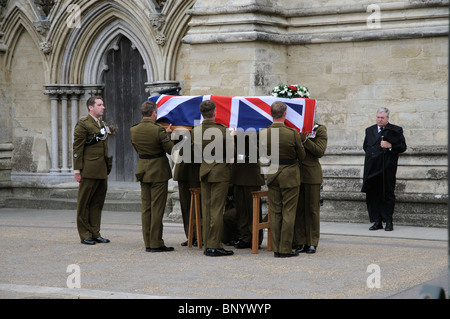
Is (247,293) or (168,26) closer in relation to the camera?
(247,293)

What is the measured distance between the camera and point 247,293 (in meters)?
7.52

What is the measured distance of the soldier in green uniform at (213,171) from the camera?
990 cm

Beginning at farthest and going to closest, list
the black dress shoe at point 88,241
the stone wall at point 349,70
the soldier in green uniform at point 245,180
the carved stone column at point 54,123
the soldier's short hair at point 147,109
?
the carved stone column at point 54,123
the stone wall at point 349,70
the black dress shoe at point 88,241
the soldier's short hair at point 147,109
the soldier in green uniform at point 245,180

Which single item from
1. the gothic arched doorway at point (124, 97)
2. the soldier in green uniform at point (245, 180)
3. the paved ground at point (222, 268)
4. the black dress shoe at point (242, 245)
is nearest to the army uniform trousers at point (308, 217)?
the paved ground at point (222, 268)

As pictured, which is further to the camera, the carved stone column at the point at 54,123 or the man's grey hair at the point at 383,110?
the carved stone column at the point at 54,123

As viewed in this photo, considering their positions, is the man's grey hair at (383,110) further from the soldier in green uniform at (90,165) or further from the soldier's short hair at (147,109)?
the soldier in green uniform at (90,165)

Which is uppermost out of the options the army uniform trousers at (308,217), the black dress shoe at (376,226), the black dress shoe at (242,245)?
the army uniform trousers at (308,217)

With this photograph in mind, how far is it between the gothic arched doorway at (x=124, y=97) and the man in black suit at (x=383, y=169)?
18.7 feet

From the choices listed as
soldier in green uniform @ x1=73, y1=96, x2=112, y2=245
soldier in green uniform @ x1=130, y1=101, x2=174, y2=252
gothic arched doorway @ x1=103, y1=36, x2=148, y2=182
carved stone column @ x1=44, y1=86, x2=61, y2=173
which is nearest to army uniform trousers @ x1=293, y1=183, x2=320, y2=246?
soldier in green uniform @ x1=130, y1=101, x2=174, y2=252

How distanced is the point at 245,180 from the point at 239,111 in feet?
Answer: 2.74

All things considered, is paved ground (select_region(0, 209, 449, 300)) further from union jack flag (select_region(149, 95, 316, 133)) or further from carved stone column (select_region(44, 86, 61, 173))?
carved stone column (select_region(44, 86, 61, 173))
